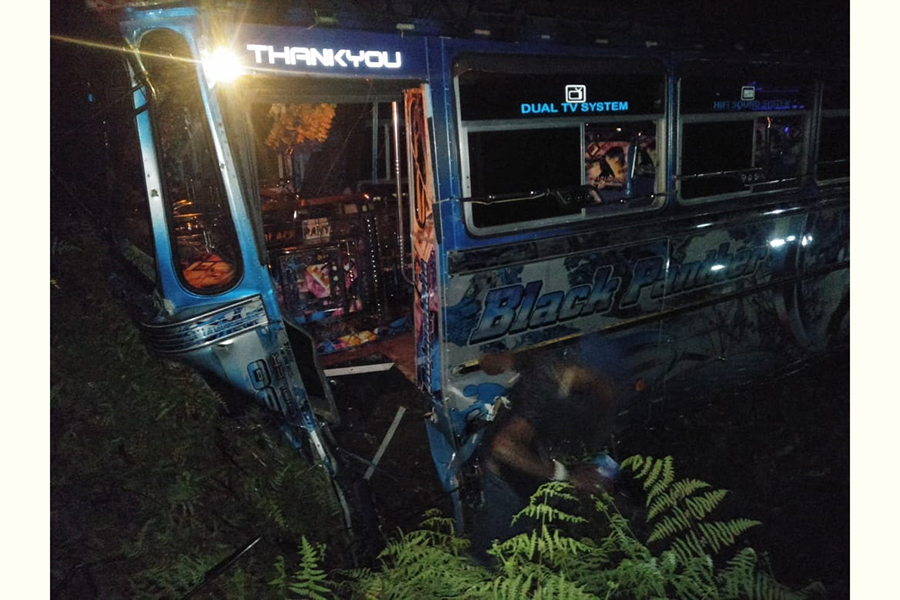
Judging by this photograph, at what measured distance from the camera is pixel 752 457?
15.3ft

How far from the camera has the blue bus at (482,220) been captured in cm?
278

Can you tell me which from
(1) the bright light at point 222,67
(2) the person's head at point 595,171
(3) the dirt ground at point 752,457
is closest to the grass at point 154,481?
(3) the dirt ground at point 752,457

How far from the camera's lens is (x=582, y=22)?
3602mm

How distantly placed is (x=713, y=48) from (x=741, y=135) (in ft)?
2.60

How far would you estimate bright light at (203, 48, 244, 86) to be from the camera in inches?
101

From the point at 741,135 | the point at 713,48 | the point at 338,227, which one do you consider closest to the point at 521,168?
the point at 713,48

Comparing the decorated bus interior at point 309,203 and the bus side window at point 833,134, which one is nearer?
the decorated bus interior at point 309,203

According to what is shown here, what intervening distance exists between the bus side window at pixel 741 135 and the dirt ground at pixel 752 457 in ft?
6.78

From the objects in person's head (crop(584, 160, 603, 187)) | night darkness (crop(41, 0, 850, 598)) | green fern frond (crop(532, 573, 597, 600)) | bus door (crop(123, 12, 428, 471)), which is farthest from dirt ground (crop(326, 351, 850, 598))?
person's head (crop(584, 160, 603, 187))

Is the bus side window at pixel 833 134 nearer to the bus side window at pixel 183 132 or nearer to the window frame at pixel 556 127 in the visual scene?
the window frame at pixel 556 127

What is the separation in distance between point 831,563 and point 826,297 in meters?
3.09

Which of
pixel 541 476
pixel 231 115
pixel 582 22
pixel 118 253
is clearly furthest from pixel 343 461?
pixel 582 22

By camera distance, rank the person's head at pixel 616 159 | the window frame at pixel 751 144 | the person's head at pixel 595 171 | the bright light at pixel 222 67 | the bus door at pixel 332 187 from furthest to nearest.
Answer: the person's head at pixel 595 171, the person's head at pixel 616 159, the window frame at pixel 751 144, the bus door at pixel 332 187, the bright light at pixel 222 67

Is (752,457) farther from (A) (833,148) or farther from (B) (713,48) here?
(B) (713,48)
